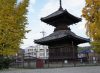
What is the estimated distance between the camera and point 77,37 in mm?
46562

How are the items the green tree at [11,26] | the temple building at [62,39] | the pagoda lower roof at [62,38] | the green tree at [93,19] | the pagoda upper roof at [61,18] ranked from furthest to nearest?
the pagoda upper roof at [61,18] → the temple building at [62,39] → the pagoda lower roof at [62,38] → the green tree at [93,19] → the green tree at [11,26]

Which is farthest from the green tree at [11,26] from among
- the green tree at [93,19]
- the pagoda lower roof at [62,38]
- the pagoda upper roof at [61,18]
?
the pagoda upper roof at [61,18]

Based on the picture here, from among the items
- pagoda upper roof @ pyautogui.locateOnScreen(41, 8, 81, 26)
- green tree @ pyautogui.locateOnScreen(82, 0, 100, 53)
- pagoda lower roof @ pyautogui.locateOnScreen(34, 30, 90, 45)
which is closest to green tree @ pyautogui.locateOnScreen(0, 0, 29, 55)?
green tree @ pyautogui.locateOnScreen(82, 0, 100, 53)

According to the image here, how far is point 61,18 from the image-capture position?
4847 cm

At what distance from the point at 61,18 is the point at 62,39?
414cm

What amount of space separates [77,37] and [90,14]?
487cm

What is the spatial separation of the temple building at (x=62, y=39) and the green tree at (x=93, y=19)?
3109mm

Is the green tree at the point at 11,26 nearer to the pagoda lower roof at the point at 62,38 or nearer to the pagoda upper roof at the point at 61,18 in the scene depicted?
the pagoda lower roof at the point at 62,38

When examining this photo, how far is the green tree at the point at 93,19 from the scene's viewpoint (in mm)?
41344

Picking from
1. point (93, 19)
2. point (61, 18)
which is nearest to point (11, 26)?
point (93, 19)

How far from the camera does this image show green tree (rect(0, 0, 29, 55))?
29.5 meters

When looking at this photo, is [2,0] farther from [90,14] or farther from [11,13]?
[90,14]

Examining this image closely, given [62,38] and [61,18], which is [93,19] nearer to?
[62,38]

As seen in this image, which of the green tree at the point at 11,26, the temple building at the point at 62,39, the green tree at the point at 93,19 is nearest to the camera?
the green tree at the point at 11,26
